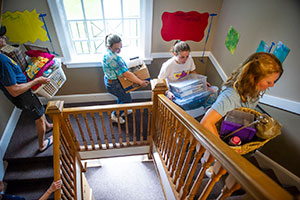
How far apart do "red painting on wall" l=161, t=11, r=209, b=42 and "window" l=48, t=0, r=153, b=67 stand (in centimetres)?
27

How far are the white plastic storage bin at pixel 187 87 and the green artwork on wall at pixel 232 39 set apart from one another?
576mm

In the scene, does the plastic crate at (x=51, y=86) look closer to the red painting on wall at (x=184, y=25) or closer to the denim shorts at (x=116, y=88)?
the denim shorts at (x=116, y=88)

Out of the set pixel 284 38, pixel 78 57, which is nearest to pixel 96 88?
pixel 78 57

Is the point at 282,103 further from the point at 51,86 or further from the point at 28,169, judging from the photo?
the point at 28,169

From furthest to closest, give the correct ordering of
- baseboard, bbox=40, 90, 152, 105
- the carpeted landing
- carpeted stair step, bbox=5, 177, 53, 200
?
baseboard, bbox=40, 90, 152, 105, the carpeted landing, carpeted stair step, bbox=5, 177, 53, 200

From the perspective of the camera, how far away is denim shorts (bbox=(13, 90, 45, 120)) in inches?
71.5

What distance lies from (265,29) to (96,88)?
8.64 ft

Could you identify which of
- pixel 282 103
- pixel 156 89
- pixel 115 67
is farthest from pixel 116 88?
pixel 282 103

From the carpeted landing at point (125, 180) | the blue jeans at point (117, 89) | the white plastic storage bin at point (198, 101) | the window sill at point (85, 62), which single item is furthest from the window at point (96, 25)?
the carpeted landing at point (125, 180)

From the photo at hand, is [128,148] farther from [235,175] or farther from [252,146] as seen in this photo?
[235,175]

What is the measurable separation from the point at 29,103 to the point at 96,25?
150cm

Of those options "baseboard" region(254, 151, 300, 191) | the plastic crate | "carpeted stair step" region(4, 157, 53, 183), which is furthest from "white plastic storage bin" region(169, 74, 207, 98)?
"carpeted stair step" region(4, 157, 53, 183)

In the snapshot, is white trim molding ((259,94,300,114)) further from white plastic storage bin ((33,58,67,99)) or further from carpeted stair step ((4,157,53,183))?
carpeted stair step ((4,157,53,183))

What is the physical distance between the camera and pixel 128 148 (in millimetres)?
2361
